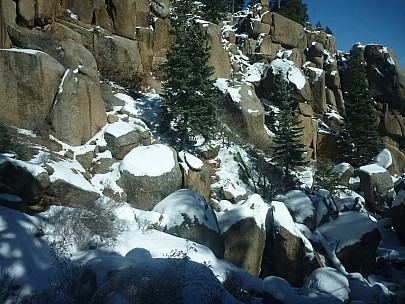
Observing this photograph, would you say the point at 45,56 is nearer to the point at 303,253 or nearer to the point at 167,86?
the point at 167,86

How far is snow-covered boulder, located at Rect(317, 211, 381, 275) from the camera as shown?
40.1 ft

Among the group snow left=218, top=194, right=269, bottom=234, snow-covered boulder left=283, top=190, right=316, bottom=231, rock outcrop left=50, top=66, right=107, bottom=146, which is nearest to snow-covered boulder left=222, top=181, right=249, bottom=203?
snow-covered boulder left=283, top=190, right=316, bottom=231

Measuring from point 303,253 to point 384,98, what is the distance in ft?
107

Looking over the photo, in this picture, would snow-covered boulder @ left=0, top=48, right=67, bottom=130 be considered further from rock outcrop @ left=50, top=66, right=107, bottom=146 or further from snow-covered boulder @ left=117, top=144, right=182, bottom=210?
snow-covered boulder @ left=117, top=144, right=182, bottom=210

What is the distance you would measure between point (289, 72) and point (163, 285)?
26686mm

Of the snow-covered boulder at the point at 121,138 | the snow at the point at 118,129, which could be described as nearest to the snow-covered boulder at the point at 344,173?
the snow-covered boulder at the point at 121,138

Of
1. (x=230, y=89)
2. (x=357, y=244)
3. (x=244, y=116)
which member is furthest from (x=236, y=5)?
(x=357, y=244)

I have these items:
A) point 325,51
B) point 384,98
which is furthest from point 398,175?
point 325,51

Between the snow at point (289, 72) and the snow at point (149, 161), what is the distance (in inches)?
730

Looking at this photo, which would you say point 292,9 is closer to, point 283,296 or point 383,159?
point 383,159

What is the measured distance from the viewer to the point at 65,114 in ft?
41.7

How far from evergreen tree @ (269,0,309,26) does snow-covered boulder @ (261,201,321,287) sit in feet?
124

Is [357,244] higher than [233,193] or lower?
higher

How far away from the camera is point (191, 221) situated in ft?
32.0
